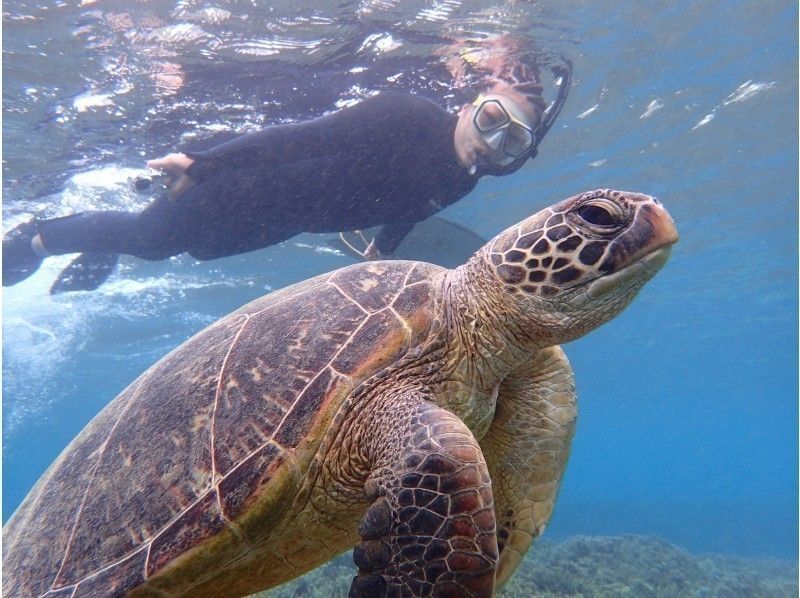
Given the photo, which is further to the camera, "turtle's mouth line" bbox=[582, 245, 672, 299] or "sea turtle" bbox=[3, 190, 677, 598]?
"turtle's mouth line" bbox=[582, 245, 672, 299]

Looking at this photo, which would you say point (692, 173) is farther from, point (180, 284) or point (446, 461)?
point (180, 284)

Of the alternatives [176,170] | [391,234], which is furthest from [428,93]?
[176,170]

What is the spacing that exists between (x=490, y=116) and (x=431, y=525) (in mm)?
5275

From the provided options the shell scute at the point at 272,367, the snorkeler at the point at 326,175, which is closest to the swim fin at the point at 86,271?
the snorkeler at the point at 326,175

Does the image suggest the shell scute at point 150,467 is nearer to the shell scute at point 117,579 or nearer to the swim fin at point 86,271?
the shell scute at point 117,579

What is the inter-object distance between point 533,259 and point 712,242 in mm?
18926

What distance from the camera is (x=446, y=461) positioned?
1.68 meters

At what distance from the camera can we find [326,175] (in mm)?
6156

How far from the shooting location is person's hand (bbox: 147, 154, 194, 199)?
19.3ft

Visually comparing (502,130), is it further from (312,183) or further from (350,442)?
(350,442)

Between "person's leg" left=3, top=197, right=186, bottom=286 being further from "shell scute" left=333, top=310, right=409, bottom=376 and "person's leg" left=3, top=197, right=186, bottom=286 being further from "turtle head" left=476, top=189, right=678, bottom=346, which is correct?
"turtle head" left=476, top=189, right=678, bottom=346

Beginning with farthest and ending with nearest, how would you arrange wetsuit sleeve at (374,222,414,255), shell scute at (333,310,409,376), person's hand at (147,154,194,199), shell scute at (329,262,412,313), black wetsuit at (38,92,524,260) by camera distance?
wetsuit sleeve at (374,222,414,255) < black wetsuit at (38,92,524,260) < person's hand at (147,154,194,199) < shell scute at (329,262,412,313) < shell scute at (333,310,409,376)

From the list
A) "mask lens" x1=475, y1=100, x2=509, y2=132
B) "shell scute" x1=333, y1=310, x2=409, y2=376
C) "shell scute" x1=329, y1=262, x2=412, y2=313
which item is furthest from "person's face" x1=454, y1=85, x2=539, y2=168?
"shell scute" x1=333, y1=310, x2=409, y2=376

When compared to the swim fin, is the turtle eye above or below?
above
